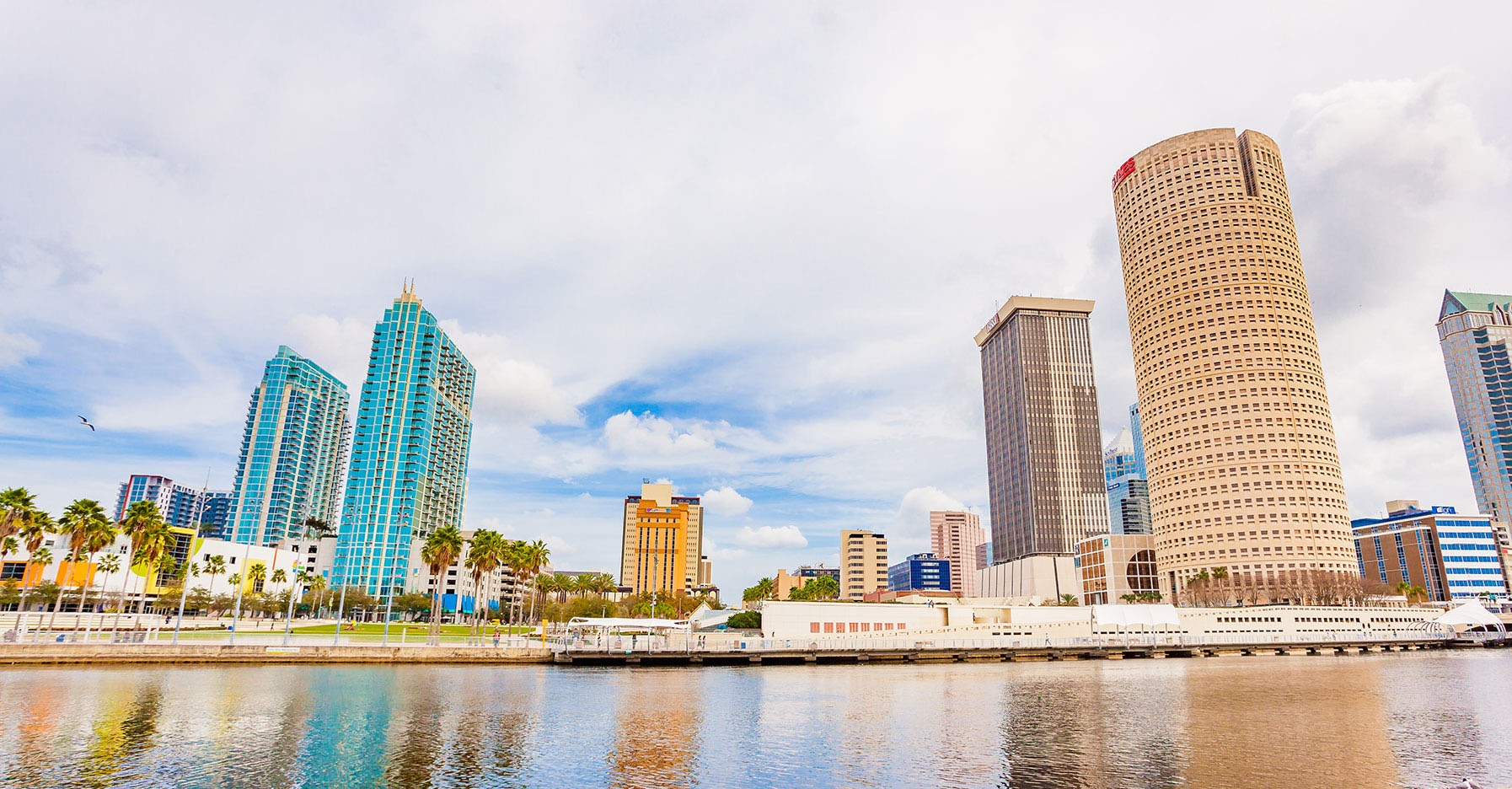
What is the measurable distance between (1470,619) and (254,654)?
196 metres

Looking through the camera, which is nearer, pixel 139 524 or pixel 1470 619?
pixel 139 524

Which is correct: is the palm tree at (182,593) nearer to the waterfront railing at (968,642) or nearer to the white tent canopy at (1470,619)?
the waterfront railing at (968,642)

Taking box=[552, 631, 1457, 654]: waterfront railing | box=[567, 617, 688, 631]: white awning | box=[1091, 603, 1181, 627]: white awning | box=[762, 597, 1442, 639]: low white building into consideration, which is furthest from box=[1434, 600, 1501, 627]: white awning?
box=[567, 617, 688, 631]: white awning

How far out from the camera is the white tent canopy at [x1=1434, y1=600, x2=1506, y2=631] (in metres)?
143

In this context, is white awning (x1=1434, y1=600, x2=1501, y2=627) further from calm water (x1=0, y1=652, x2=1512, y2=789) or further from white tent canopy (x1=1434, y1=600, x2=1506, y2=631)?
calm water (x1=0, y1=652, x2=1512, y2=789)

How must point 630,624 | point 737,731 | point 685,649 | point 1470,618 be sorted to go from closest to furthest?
point 737,731
point 685,649
point 630,624
point 1470,618

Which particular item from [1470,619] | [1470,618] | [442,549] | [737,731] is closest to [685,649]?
[442,549]

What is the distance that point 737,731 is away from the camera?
4541 centimetres

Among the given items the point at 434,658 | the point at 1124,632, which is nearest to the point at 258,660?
the point at 434,658

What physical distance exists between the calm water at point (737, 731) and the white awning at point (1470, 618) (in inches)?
3666

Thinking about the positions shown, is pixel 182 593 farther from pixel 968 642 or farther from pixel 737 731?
pixel 968 642

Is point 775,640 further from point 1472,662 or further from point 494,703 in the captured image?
point 1472,662

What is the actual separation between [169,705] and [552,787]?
116ft

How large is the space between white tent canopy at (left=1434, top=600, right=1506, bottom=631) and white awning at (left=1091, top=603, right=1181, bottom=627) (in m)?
55.9
